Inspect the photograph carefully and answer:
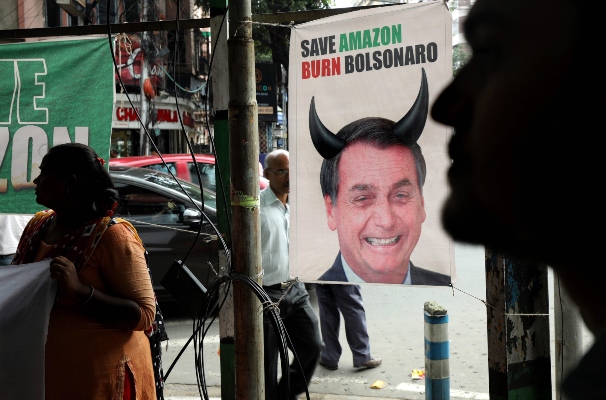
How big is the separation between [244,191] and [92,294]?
0.80m

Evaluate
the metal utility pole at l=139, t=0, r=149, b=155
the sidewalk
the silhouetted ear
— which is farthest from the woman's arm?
the metal utility pole at l=139, t=0, r=149, b=155

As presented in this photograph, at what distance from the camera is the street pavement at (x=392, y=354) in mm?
5367

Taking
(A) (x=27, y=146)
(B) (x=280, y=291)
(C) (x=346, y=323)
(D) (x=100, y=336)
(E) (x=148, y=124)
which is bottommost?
(C) (x=346, y=323)

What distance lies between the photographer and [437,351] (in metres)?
4.13

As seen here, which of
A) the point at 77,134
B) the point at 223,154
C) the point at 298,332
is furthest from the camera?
the point at 298,332

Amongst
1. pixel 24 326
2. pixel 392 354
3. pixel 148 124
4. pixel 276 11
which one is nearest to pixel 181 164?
pixel 392 354

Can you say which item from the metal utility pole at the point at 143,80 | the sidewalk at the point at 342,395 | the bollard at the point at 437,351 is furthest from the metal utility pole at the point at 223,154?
the metal utility pole at the point at 143,80

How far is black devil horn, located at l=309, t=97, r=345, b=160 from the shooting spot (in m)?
3.46

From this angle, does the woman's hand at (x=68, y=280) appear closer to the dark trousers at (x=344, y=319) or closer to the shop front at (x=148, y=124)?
the dark trousers at (x=344, y=319)

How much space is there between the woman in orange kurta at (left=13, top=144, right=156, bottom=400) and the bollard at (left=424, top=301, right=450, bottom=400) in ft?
6.48

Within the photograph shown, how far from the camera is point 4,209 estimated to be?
4.20 meters

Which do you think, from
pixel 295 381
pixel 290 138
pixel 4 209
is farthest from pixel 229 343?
pixel 4 209

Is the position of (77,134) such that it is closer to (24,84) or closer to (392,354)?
(24,84)

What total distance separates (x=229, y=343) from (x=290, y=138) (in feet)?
3.58
